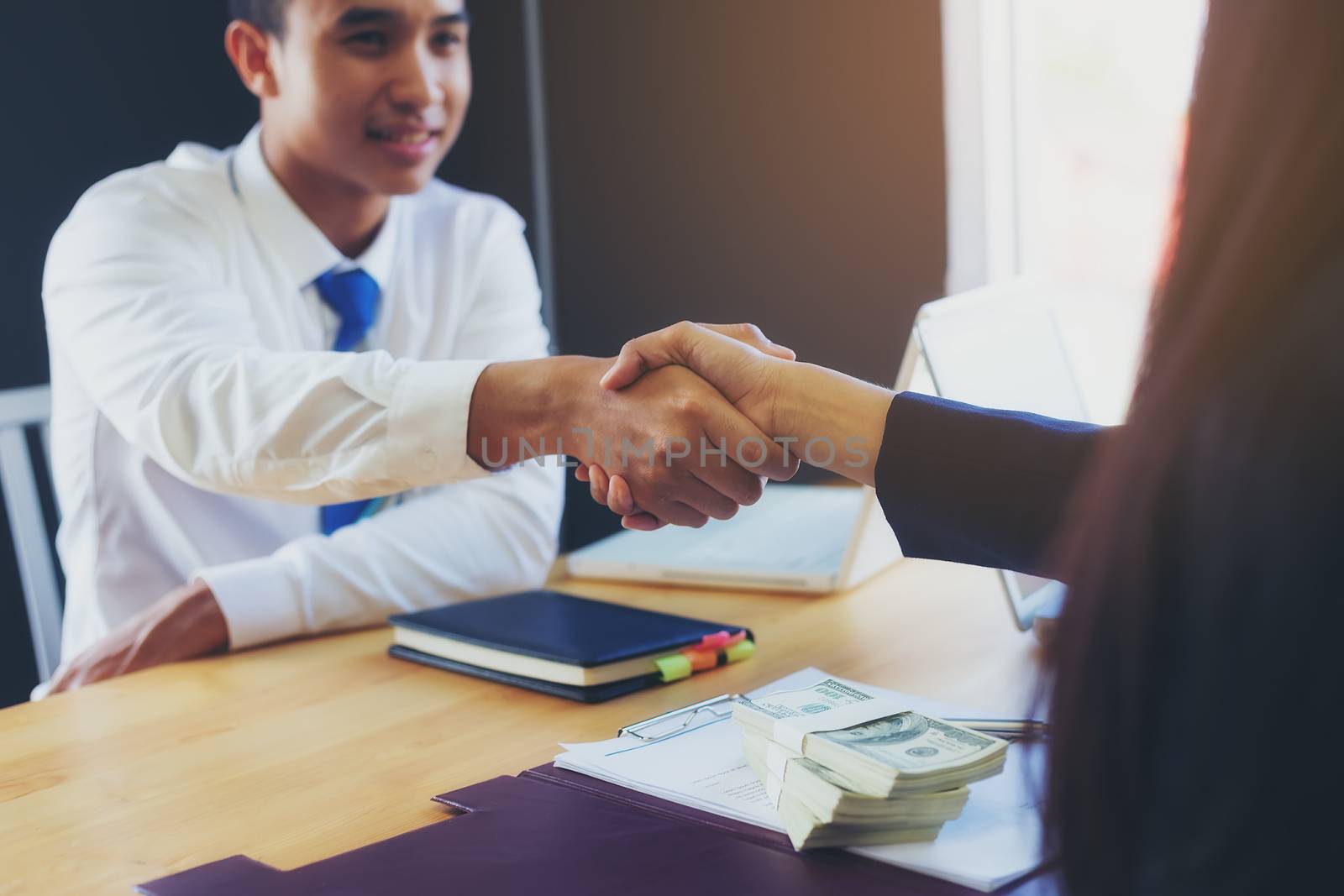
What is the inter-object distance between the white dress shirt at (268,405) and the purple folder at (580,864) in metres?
0.56

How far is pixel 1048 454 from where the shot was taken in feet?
2.94

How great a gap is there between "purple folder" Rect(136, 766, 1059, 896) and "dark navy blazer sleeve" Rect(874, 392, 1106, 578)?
265mm

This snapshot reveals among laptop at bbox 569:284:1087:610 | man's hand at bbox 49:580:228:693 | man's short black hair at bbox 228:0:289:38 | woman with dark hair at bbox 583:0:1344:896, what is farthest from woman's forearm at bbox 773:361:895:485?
man's short black hair at bbox 228:0:289:38

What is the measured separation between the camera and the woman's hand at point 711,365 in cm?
122

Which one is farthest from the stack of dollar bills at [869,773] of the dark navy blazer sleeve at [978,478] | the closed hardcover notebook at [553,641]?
the closed hardcover notebook at [553,641]

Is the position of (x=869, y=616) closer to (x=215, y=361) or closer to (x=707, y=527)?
(x=707, y=527)

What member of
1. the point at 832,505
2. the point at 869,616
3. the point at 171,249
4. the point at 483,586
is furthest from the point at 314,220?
the point at 869,616

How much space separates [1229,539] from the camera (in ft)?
1.83

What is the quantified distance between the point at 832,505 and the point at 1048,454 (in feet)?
2.83

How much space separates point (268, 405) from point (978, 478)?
793mm

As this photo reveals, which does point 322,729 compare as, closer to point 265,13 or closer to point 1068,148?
point 265,13

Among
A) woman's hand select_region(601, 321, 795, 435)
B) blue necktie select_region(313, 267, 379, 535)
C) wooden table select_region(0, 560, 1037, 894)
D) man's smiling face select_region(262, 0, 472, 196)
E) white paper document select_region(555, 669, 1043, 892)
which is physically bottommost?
wooden table select_region(0, 560, 1037, 894)

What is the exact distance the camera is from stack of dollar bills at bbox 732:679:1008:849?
2.51 feet

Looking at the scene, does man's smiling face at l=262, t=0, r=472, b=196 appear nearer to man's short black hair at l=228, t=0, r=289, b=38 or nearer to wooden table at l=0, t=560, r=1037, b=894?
man's short black hair at l=228, t=0, r=289, b=38
